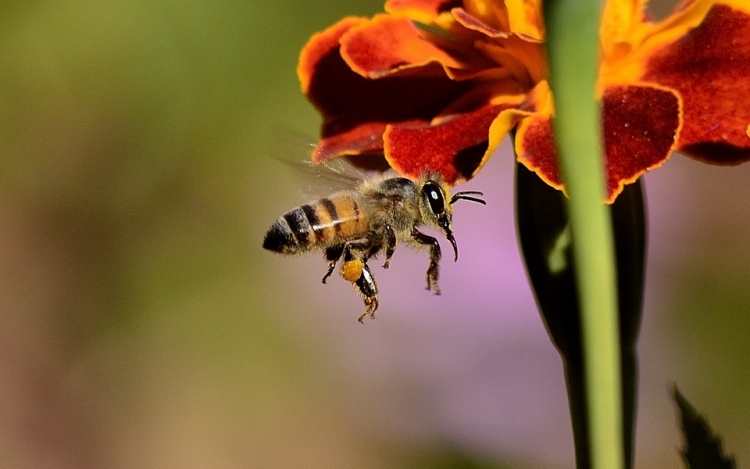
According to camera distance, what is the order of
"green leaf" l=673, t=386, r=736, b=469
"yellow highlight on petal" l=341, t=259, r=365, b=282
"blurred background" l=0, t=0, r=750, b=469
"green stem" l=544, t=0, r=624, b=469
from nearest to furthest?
"green stem" l=544, t=0, r=624, b=469 < "green leaf" l=673, t=386, r=736, b=469 < "yellow highlight on petal" l=341, t=259, r=365, b=282 < "blurred background" l=0, t=0, r=750, b=469

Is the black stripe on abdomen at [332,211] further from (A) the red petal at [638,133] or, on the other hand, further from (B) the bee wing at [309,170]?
(A) the red petal at [638,133]

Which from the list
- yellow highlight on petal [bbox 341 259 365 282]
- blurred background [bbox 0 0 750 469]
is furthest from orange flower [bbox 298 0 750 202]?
blurred background [bbox 0 0 750 469]

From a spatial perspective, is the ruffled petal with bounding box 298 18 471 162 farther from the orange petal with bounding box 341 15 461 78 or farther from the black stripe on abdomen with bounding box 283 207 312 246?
the black stripe on abdomen with bounding box 283 207 312 246

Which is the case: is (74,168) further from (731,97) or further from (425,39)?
(731,97)

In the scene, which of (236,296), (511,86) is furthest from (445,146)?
(236,296)

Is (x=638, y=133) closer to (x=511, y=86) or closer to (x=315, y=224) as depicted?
(x=511, y=86)
